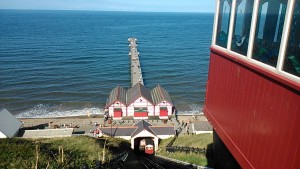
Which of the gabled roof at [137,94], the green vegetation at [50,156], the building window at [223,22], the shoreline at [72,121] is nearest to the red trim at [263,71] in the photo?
the building window at [223,22]

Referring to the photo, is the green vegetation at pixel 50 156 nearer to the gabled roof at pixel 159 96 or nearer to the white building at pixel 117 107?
the white building at pixel 117 107

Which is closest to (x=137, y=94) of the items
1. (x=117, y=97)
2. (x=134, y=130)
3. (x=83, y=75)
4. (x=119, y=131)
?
(x=117, y=97)

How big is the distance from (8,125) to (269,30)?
31.1 m

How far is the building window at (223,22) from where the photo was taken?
24.9ft

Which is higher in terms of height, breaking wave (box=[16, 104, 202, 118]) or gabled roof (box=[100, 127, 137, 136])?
gabled roof (box=[100, 127, 137, 136])

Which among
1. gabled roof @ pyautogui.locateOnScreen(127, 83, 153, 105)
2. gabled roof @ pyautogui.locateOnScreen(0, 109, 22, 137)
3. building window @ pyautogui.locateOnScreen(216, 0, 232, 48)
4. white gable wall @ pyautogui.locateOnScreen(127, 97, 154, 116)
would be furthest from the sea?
building window @ pyautogui.locateOnScreen(216, 0, 232, 48)

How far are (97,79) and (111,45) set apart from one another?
143 feet

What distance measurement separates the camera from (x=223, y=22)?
7906mm

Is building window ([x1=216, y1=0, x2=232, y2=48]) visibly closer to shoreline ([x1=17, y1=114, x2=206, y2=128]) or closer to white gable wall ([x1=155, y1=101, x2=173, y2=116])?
shoreline ([x1=17, y1=114, x2=206, y2=128])

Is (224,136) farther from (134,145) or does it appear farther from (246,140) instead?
(134,145)

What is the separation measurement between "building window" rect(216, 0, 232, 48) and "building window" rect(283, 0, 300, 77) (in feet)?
9.25

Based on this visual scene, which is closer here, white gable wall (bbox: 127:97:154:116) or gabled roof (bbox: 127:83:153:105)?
gabled roof (bbox: 127:83:153:105)

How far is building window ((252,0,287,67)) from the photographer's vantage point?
17.7ft

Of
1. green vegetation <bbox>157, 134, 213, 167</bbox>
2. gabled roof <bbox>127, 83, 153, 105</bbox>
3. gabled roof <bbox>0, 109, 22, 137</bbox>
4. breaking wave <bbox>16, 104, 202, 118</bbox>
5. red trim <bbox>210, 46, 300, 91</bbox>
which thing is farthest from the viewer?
breaking wave <bbox>16, 104, 202, 118</bbox>
